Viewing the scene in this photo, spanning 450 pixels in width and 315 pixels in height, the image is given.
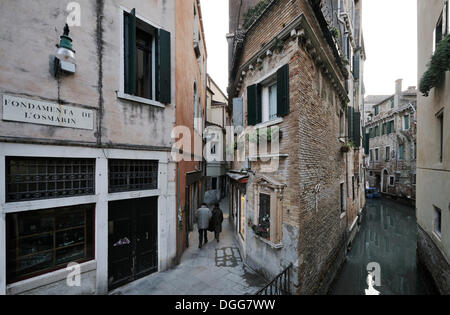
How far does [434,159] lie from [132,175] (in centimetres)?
997

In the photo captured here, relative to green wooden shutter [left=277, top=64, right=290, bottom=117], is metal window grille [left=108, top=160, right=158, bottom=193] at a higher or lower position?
lower

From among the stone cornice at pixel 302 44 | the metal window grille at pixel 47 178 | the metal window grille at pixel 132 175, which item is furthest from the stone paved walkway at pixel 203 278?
the stone cornice at pixel 302 44

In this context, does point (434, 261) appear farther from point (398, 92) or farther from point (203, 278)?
point (398, 92)

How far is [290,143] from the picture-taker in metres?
5.00

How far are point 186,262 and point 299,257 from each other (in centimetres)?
355

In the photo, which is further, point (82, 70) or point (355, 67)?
point (355, 67)

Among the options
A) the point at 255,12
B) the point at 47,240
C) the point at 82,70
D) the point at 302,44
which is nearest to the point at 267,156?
the point at 302,44

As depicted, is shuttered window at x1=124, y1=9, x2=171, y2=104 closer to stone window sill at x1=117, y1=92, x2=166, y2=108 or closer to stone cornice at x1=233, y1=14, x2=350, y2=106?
stone window sill at x1=117, y1=92, x2=166, y2=108

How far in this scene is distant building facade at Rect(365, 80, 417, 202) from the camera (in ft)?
67.9

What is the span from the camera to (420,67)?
8.61 metres

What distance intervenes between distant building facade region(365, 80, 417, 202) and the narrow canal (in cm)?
640

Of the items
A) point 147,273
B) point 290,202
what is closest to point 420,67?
point 290,202

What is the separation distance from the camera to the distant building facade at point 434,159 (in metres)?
5.84

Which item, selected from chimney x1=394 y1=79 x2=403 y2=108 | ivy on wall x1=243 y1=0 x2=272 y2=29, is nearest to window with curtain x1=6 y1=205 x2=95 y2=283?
ivy on wall x1=243 y1=0 x2=272 y2=29
